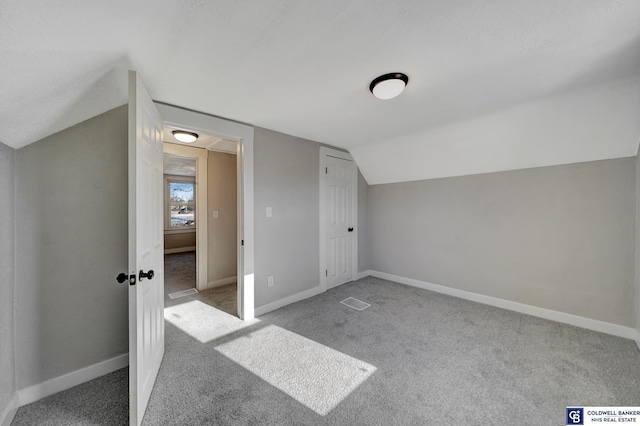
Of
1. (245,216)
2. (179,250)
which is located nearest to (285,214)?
(245,216)

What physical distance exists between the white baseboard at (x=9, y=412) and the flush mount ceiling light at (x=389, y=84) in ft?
10.2

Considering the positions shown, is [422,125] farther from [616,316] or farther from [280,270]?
[616,316]

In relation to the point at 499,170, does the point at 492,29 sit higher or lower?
higher

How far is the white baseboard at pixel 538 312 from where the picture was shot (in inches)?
90.4

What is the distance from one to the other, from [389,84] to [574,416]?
2.39 meters

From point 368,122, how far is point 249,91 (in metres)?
1.33

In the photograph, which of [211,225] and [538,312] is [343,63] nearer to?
[211,225]

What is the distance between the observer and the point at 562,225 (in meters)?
2.59

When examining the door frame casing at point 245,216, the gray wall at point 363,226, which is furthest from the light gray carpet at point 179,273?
the gray wall at point 363,226

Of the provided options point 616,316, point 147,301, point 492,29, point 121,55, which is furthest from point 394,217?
point 121,55

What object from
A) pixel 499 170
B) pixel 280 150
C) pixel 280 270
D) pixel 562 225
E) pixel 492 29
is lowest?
pixel 280 270

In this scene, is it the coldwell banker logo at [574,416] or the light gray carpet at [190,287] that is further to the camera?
the light gray carpet at [190,287]

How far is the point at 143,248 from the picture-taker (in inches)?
58.1

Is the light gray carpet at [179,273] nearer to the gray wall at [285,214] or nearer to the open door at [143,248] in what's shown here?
the gray wall at [285,214]
